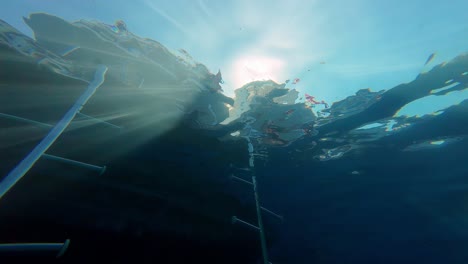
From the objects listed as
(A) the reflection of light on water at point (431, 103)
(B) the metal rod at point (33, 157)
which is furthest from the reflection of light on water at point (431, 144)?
(B) the metal rod at point (33, 157)

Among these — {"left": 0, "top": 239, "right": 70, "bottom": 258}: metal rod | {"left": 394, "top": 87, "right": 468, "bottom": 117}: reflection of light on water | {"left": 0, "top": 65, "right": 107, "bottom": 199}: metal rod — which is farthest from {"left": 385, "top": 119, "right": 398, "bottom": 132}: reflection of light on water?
{"left": 0, "top": 239, "right": 70, "bottom": 258}: metal rod

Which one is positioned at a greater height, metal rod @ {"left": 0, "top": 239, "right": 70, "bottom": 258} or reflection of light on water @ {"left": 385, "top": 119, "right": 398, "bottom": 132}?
reflection of light on water @ {"left": 385, "top": 119, "right": 398, "bottom": 132}

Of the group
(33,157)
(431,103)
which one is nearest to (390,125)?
(431,103)

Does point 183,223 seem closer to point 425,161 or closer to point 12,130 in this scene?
point 12,130

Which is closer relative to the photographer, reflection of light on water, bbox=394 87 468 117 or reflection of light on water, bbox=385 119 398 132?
reflection of light on water, bbox=394 87 468 117

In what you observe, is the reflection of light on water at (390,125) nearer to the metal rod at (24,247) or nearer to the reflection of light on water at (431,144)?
the reflection of light on water at (431,144)

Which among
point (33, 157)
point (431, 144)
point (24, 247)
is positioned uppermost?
point (431, 144)

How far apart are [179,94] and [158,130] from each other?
5.05 feet

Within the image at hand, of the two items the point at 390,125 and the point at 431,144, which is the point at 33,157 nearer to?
the point at 390,125

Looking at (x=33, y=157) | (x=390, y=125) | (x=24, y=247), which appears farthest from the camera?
(x=390, y=125)

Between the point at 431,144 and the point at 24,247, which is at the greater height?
the point at 431,144

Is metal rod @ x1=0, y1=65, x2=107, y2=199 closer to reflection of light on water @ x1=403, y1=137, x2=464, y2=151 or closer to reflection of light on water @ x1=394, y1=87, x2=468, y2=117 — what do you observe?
reflection of light on water @ x1=394, y1=87, x2=468, y2=117

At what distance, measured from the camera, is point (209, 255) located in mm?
7211

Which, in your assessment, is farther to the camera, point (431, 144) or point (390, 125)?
point (431, 144)
